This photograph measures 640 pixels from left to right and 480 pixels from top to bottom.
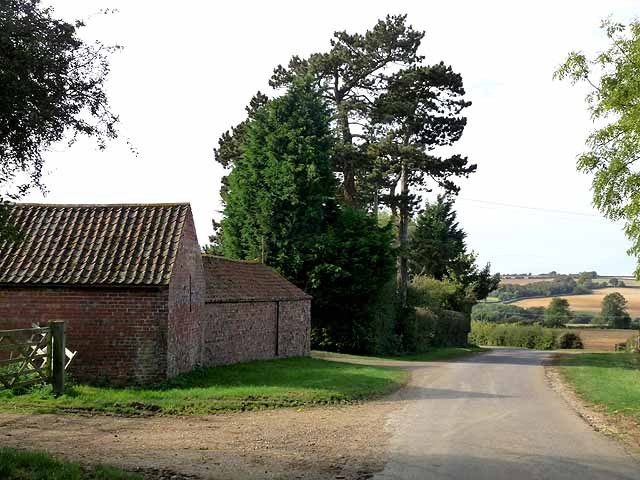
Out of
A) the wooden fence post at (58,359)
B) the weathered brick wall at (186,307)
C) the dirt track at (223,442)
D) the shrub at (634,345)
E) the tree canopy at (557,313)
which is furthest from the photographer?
the tree canopy at (557,313)

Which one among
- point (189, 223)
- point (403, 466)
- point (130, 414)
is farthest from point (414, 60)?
point (403, 466)

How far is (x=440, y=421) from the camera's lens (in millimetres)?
14141

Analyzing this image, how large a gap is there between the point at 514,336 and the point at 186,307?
5221 centimetres

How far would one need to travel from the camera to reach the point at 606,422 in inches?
576

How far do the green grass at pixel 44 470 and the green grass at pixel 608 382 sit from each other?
11.2 metres

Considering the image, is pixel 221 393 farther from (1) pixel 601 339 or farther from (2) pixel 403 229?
(1) pixel 601 339

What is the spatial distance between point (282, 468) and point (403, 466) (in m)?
1.74

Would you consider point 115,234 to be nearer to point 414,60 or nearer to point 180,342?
point 180,342

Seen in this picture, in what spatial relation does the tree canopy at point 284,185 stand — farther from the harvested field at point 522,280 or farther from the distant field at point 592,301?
the harvested field at point 522,280

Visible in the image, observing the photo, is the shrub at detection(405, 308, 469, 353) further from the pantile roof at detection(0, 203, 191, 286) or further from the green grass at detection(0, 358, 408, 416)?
the pantile roof at detection(0, 203, 191, 286)

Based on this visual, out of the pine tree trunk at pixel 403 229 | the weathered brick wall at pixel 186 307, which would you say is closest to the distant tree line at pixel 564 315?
the pine tree trunk at pixel 403 229

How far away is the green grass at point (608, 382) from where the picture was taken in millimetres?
16984

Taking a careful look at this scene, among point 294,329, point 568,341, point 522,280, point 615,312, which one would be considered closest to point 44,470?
point 294,329

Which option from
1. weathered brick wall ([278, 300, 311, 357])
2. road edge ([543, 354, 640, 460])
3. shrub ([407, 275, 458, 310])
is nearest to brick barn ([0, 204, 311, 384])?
weathered brick wall ([278, 300, 311, 357])
